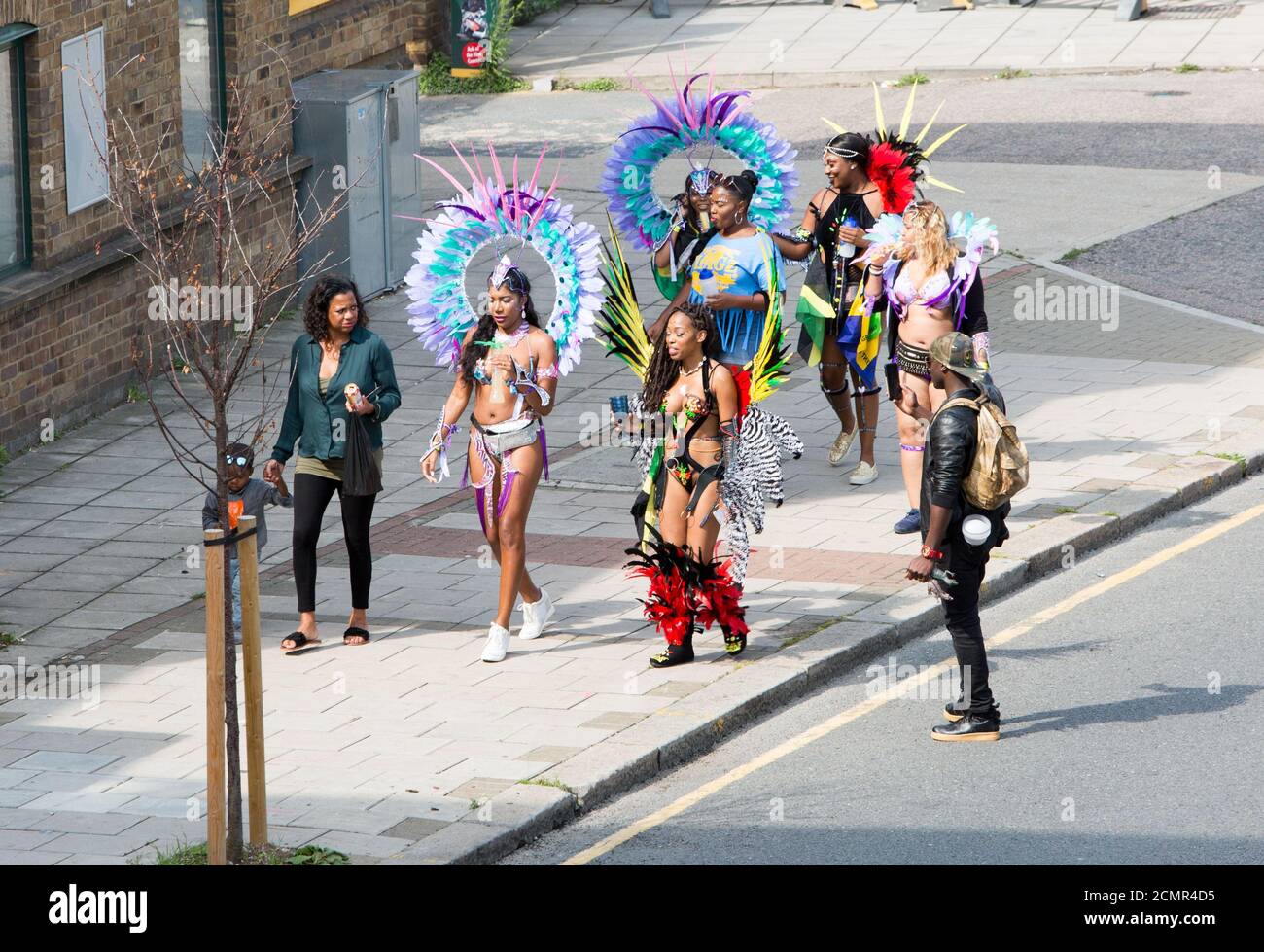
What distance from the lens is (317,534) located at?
10.9 m

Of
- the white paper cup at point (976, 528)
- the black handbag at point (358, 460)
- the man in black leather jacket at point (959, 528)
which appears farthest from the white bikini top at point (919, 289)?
the black handbag at point (358, 460)

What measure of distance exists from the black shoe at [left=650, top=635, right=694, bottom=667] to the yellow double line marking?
2.91 ft

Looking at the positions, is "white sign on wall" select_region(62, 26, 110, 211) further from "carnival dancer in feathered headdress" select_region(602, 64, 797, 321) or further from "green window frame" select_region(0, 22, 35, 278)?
"carnival dancer in feathered headdress" select_region(602, 64, 797, 321)

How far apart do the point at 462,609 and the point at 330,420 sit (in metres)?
1.33

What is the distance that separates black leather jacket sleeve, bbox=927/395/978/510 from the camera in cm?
930

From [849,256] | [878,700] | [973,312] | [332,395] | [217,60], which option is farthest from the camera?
[217,60]

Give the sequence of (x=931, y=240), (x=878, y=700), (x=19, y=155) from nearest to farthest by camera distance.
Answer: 1. (x=878, y=700)
2. (x=931, y=240)
3. (x=19, y=155)

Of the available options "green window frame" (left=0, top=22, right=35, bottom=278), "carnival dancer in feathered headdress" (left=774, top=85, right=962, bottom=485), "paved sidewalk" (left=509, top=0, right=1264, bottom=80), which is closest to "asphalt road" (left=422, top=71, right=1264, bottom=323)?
"paved sidewalk" (left=509, top=0, right=1264, bottom=80)

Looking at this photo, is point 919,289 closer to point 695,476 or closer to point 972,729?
point 695,476

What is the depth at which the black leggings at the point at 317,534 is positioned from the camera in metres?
10.9

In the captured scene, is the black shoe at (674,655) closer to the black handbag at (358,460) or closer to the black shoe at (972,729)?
the black shoe at (972,729)

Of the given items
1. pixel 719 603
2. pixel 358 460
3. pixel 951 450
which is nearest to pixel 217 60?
pixel 358 460
